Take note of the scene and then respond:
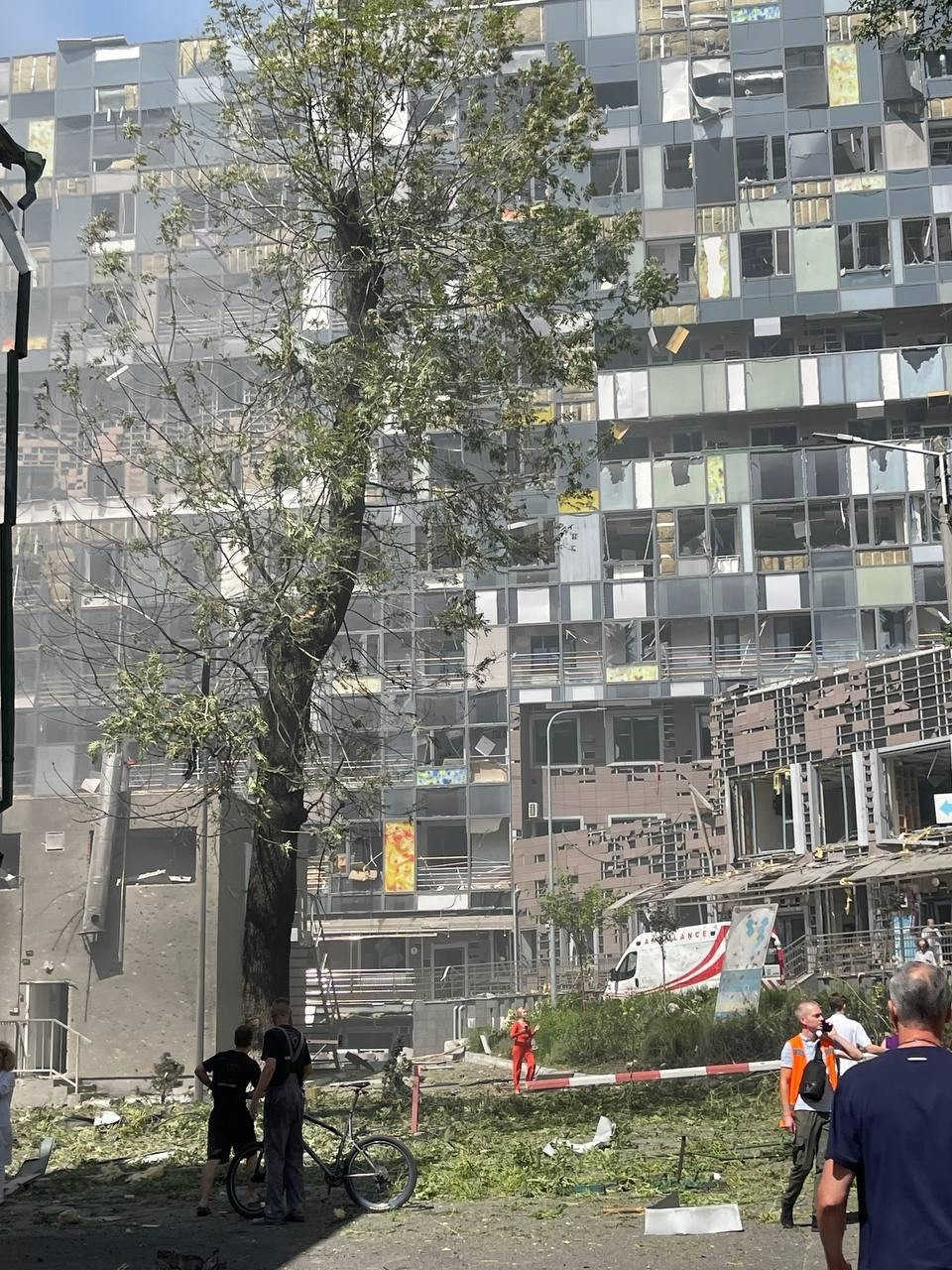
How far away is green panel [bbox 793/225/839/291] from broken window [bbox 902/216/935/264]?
3.56 metres

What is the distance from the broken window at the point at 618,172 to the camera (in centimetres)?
8662

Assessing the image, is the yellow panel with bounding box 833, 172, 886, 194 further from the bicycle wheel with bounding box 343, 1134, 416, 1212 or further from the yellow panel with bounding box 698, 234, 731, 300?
the bicycle wheel with bounding box 343, 1134, 416, 1212

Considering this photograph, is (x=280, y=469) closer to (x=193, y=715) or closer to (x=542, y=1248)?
(x=193, y=715)

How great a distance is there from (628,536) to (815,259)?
17076 mm

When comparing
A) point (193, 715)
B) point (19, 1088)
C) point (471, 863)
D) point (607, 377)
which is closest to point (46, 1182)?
point (193, 715)

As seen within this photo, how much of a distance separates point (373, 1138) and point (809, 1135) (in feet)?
11.6

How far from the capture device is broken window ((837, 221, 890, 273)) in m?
83.0

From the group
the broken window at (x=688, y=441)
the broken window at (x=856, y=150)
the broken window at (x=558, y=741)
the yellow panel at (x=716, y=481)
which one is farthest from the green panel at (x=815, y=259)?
the broken window at (x=558, y=741)

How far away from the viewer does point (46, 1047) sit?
108 ft

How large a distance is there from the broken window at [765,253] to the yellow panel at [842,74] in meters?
7.90

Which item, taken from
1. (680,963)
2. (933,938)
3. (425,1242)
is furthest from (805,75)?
(425,1242)

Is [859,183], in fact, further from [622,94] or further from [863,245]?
[622,94]

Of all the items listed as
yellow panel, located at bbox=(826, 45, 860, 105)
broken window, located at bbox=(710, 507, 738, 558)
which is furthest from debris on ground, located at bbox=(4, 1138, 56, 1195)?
yellow panel, located at bbox=(826, 45, 860, 105)

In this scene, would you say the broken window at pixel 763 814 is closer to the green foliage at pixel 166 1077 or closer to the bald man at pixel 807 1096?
the green foliage at pixel 166 1077
